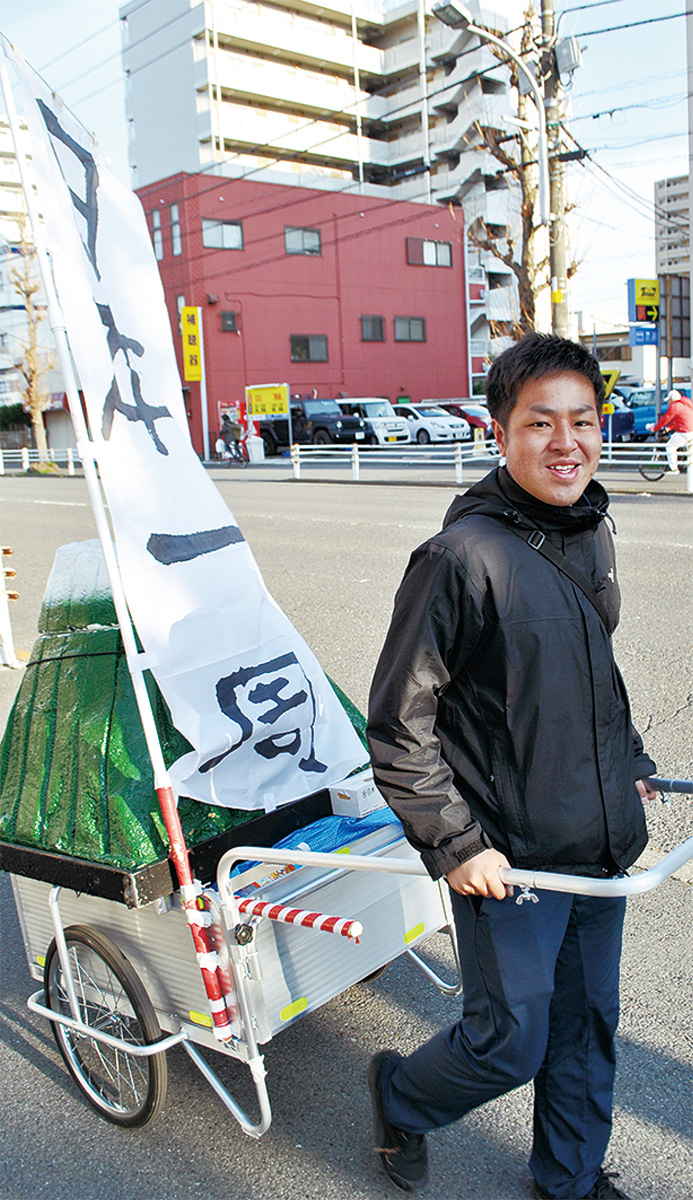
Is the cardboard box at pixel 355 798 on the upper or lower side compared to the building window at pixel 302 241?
lower

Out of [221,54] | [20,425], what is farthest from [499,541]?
[221,54]

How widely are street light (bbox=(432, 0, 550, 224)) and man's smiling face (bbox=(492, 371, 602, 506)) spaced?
15.3m

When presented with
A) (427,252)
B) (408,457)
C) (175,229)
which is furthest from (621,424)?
(427,252)

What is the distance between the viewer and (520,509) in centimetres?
201

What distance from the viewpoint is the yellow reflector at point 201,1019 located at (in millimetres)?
2400

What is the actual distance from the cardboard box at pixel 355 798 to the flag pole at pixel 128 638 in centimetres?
51

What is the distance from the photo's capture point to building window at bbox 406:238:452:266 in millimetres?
50000

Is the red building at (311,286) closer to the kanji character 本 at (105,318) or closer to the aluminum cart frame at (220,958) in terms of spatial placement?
the kanji character 本 at (105,318)

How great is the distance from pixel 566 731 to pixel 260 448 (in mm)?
34125

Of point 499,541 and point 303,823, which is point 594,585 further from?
point 303,823

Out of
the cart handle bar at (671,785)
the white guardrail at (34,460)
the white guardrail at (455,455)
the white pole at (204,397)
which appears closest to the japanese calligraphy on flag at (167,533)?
the cart handle bar at (671,785)

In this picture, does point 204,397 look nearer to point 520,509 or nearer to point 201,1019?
point 201,1019

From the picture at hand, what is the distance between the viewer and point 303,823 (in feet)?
8.88

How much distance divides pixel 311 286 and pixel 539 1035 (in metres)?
46.7
